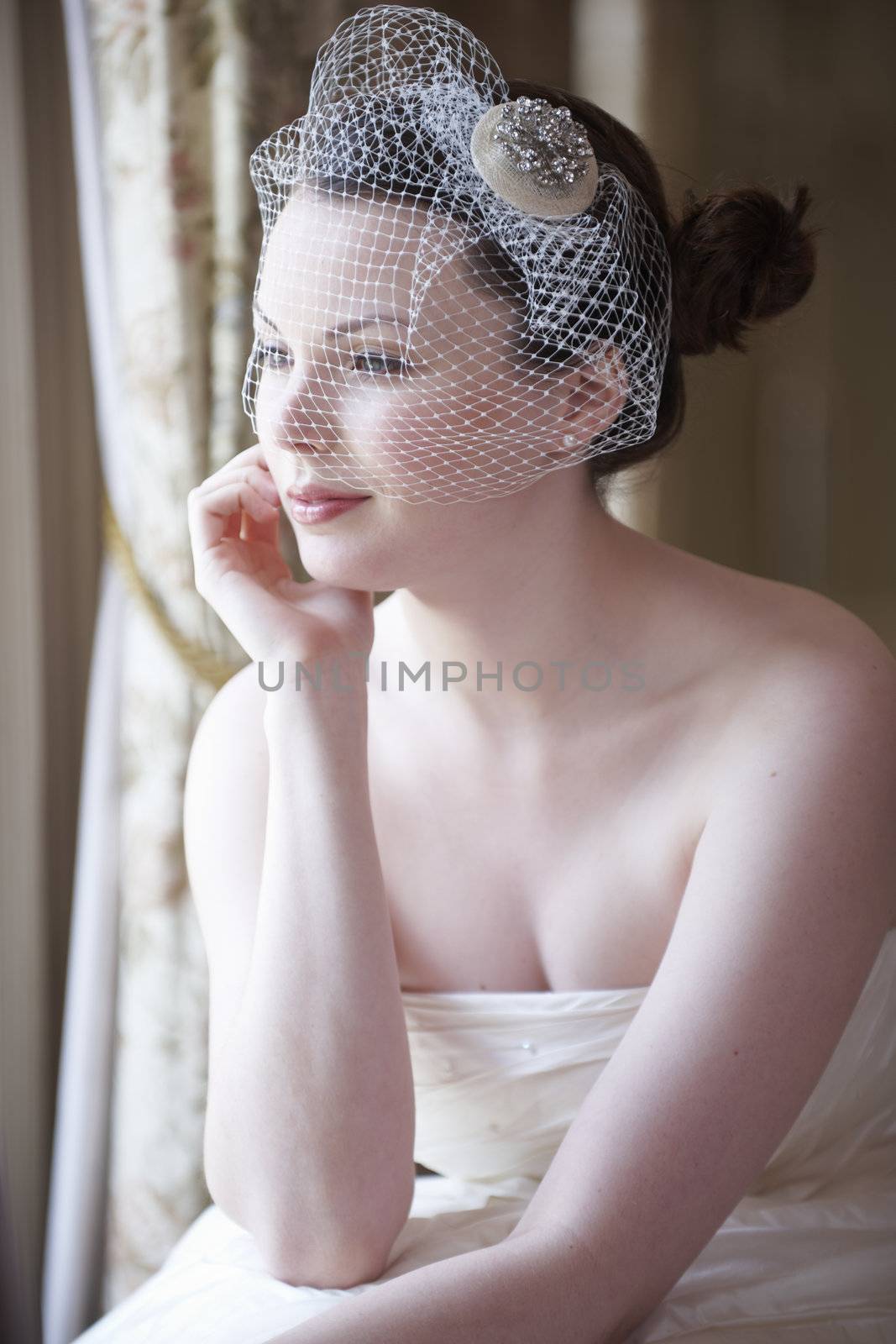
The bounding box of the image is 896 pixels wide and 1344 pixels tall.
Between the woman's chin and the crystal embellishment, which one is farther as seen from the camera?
the woman's chin

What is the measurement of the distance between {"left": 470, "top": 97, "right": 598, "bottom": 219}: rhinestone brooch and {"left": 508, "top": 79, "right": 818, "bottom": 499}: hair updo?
0.26 ft

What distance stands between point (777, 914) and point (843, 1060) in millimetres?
287

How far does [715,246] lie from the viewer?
1032 millimetres

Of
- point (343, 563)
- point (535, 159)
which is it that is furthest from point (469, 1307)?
point (535, 159)

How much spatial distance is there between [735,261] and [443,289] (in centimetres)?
29

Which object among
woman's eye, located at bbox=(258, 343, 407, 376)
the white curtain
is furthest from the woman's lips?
the white curtain

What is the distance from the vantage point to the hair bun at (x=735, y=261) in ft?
3.36

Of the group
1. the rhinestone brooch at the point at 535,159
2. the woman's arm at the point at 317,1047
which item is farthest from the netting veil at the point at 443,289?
the woman's arm at the point at 317,1047

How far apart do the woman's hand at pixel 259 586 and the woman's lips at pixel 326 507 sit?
11 centimetres

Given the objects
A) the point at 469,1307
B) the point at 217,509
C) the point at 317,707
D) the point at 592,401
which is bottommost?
the point at 469,1307

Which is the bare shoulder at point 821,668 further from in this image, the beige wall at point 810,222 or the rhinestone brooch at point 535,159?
the beige wall at point 810,222

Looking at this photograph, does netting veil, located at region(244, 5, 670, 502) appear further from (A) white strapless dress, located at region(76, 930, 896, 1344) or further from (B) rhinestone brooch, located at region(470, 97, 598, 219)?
(A) white strapless dress, located at region(76, 930, 896, 1344)

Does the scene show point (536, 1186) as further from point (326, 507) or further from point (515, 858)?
point (326, 507)

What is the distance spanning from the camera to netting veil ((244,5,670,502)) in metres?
0.93
